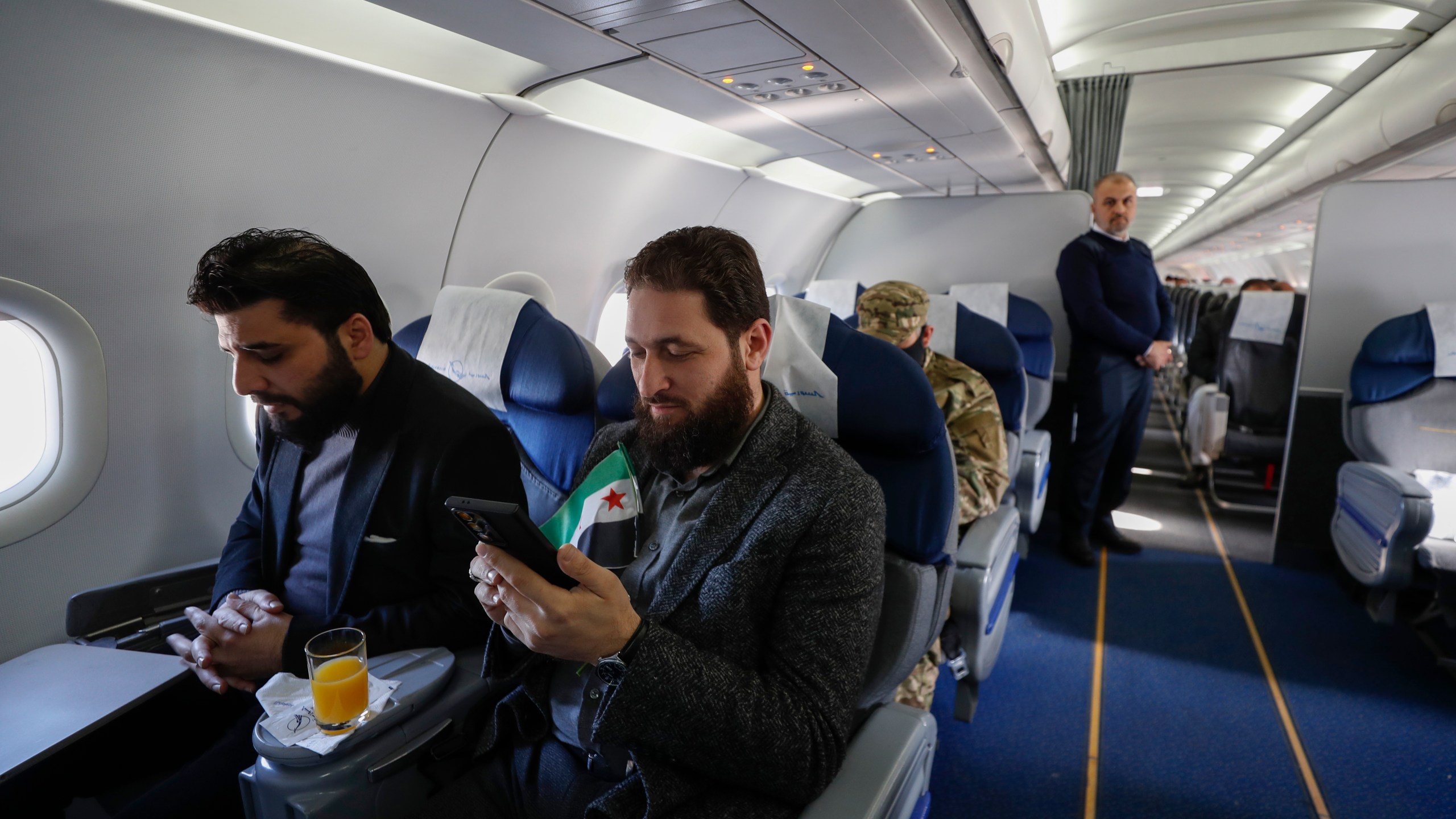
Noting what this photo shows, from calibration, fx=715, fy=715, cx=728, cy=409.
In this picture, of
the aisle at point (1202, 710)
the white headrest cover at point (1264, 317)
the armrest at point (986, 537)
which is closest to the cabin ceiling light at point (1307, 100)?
the white headrest cover at point (1264, 317)

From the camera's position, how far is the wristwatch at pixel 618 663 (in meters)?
1.09

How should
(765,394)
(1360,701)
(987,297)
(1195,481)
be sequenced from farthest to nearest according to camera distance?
(1195,481) → (987,297) → (1360,701) → (765,394)

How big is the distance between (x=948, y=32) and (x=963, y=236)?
318 centimetres

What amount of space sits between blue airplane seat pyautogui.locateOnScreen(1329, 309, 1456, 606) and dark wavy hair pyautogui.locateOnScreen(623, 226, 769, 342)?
10.5 ft

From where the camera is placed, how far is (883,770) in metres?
1.20

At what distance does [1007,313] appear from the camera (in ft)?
15.5

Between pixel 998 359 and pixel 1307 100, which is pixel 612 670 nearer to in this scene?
pixel 998 359

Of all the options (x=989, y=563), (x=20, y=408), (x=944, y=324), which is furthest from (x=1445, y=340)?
(x=20, y=408)

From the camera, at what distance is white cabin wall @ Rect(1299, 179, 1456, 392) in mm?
3764

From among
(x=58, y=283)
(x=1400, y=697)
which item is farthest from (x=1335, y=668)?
(x=58, y=283)

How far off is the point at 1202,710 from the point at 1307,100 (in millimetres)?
6204

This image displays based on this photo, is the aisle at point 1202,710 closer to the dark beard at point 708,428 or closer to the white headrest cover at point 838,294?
the dark beard at point 708,428

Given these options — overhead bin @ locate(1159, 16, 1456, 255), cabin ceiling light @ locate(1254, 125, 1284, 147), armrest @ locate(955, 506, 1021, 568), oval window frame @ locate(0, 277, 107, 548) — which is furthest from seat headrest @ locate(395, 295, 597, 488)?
cabin ceiling light @ locate(1254, 125, 1284, 147)

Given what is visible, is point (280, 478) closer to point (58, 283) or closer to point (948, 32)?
point (58, 283)
